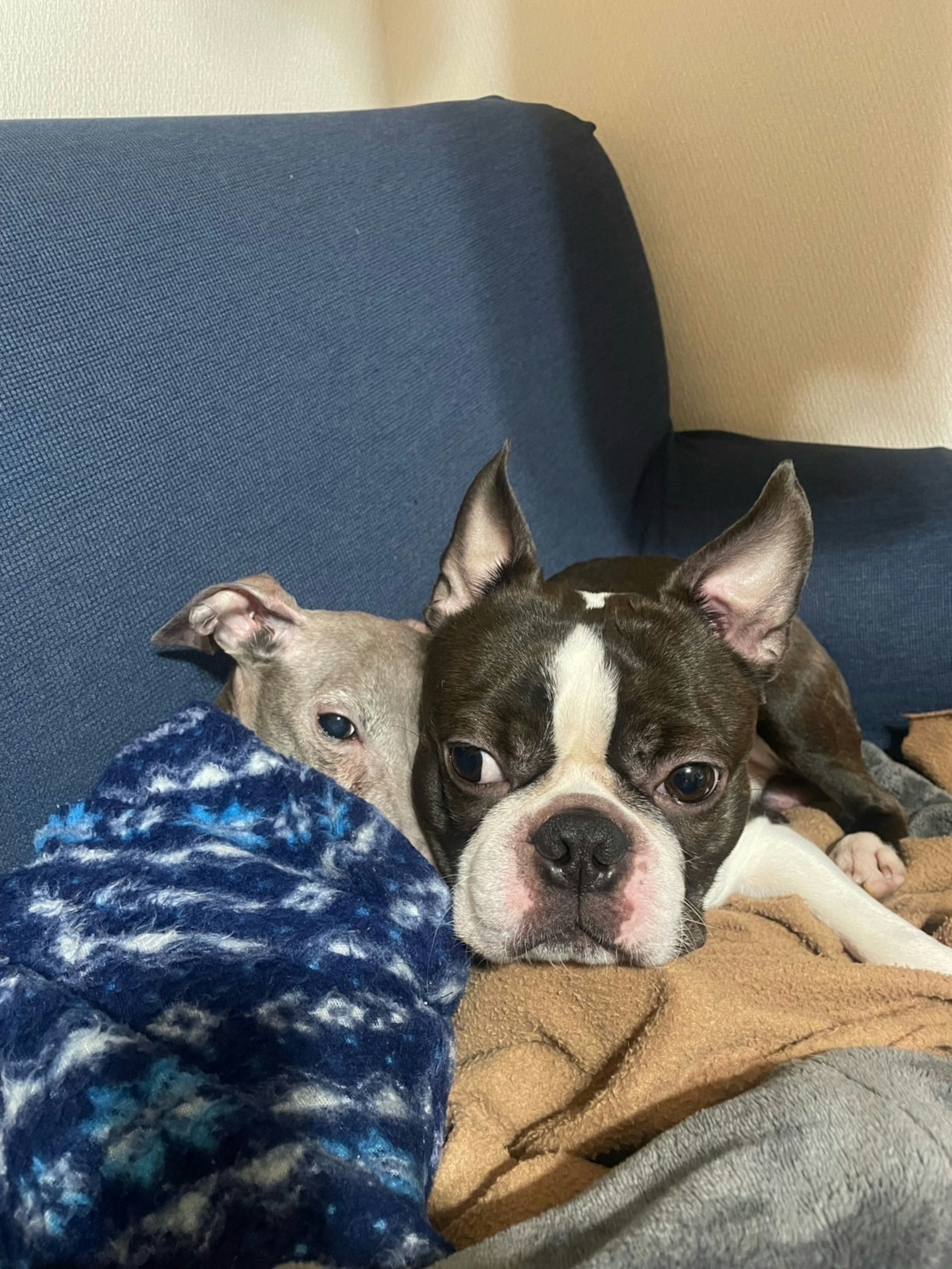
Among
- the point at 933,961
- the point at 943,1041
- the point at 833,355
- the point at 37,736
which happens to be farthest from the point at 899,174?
the point at 37,736

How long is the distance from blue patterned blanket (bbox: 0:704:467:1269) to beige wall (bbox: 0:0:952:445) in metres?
2.42

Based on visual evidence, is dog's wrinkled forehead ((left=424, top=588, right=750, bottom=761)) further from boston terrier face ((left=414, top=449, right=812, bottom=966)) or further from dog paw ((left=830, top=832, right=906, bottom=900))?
dog paw ((left=830, top=832, right=906, bottom=900))

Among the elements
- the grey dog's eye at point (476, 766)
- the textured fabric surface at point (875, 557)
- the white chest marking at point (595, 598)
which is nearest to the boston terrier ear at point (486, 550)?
the white chest marking at point (595, 598)

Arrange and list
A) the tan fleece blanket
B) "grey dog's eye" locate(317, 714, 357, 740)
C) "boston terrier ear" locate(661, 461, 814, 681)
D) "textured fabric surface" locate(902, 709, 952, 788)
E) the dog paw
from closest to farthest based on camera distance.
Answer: the tan fleece blanket < "boston terrier ear" locate(661, 461, 814, 681) < "grey dog's eye" locate(317, 714, 357, 740) < the dog paw < "textured fabric surface" locate(902, 709, 952, 788)

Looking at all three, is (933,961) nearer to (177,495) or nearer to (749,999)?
(749,999)

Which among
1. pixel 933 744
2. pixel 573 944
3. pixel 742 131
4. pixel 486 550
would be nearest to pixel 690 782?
pixel 573 944

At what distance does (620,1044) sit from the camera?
1.78 metres

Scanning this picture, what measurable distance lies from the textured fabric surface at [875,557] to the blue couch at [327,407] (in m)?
0.01

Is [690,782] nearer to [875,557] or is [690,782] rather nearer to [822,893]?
[822,893]

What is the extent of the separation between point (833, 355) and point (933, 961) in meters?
2.63

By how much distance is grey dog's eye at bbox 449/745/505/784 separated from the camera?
201 cm

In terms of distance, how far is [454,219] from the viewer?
3080mm

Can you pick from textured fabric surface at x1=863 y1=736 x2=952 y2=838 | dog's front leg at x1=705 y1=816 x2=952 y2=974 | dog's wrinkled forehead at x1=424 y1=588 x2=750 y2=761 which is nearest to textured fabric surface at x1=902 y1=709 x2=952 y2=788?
textured fabric surface at x1=863 y1=736 x2=952 y2=838

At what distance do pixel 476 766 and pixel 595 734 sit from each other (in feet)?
0.86
